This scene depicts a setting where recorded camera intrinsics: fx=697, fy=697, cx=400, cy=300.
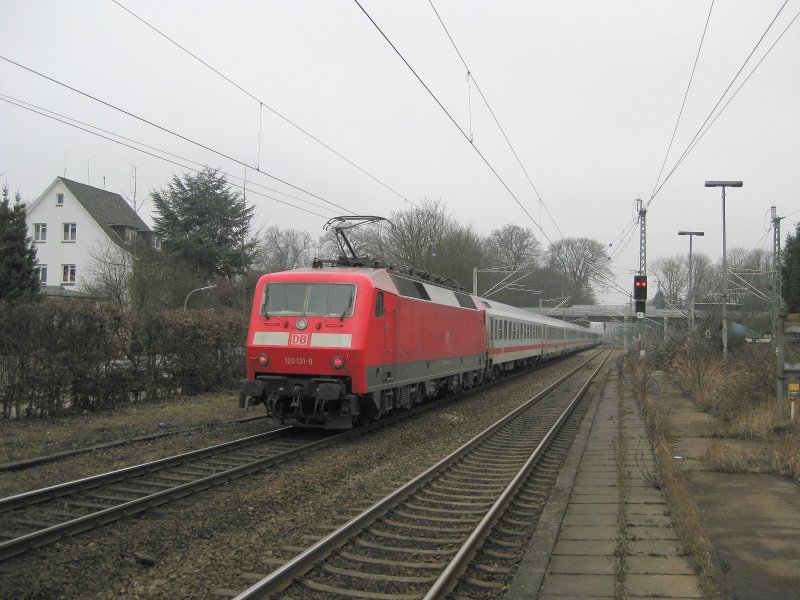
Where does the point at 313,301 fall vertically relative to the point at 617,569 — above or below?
above

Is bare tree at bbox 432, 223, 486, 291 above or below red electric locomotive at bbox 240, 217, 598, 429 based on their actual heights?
above

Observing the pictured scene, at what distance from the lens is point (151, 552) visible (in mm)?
5879

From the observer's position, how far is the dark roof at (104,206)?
41.5 meters

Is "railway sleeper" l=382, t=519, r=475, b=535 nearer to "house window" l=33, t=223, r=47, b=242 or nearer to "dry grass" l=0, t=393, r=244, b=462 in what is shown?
"dry grass" l=0, t=393, r=244, b=462

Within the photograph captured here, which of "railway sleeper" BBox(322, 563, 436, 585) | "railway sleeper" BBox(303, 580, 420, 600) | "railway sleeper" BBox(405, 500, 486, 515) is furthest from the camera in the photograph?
"railway sleeper" BBox(405, 500, 486, 515)

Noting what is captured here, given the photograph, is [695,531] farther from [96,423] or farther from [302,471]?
[96,423]

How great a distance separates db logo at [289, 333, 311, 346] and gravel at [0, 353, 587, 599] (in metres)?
1.86

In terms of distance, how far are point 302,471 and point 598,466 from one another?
429cm

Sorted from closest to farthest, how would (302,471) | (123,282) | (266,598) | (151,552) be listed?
(266,598), (151,552), (302,471), (123,282)

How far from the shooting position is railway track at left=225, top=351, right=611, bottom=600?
17.1ft

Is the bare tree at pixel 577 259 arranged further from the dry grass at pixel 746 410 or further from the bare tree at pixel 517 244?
Result: the dry grass at pixel 746 410

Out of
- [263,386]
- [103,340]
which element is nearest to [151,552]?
[263,386]

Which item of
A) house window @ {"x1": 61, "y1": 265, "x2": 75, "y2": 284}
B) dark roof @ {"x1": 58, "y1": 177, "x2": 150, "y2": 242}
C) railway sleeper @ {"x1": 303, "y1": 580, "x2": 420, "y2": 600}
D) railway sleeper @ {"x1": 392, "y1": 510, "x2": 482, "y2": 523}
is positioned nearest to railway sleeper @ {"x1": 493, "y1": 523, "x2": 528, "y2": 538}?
railway sleeper @ {"x1": 392, "y1": 510, "x2": 482, "y2": 523}

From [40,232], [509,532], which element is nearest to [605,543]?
[509,532]
